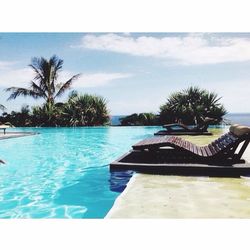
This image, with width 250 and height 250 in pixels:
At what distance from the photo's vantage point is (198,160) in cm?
726

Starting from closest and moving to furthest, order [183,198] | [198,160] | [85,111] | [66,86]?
[183,198], [198,160], [85,111], [66,86]

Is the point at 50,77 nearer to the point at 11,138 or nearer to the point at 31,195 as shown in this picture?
the point at 11,138

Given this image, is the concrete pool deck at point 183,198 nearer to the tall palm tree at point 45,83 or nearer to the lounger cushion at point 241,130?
the lounger cushion at point 241,130

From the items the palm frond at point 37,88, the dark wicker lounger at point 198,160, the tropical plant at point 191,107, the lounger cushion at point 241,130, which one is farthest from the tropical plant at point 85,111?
the lounger cushion at point 241,130

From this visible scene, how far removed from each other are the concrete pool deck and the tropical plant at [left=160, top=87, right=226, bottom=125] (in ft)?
60.7

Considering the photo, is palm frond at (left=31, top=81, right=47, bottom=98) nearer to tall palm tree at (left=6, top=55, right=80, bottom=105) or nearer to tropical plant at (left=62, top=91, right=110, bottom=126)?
tall palm tree at (left=6, top=55, right=80, bottom=105)

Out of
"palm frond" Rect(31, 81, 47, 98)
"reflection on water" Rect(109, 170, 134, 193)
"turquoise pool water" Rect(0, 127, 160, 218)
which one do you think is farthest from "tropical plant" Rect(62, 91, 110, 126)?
"reflection on water" Rect(109, 170, 134, 193)

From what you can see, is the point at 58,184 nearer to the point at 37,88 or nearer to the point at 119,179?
the point at 119,179

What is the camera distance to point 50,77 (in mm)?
29016

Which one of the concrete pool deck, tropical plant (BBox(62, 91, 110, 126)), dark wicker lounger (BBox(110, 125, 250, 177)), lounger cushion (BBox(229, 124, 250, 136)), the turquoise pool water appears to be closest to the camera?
the concrete pool deck

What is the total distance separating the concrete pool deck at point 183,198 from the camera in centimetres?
450

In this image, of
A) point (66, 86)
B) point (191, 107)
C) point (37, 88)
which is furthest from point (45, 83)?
point (191, 107)

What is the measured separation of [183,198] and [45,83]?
2507 centimetres

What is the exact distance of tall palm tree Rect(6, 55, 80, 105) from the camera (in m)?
28.6
